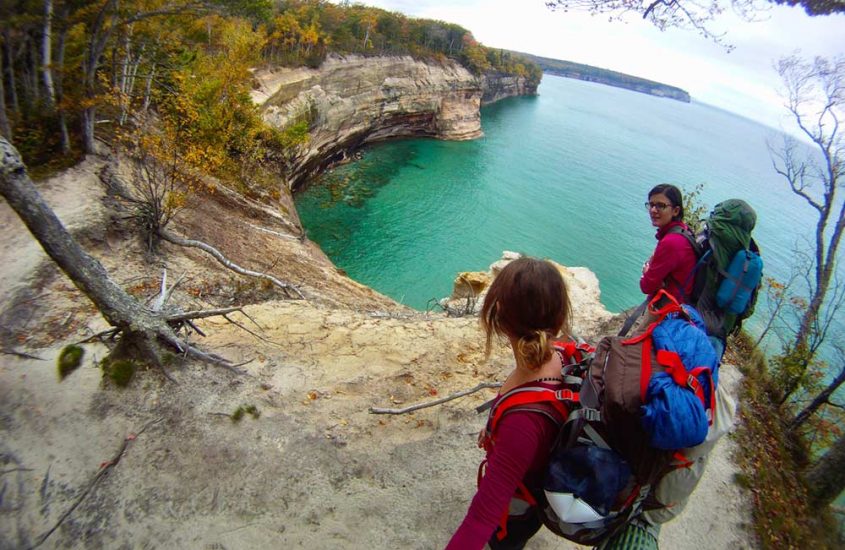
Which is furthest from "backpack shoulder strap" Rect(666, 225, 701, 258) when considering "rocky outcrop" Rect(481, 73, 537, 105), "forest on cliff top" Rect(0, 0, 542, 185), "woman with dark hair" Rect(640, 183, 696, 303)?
"rocky outcrop" Rect(481, 73, 537, 105)

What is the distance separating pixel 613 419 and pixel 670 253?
3.05 meters

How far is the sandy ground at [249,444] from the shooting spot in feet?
13.9

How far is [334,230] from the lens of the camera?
24328 millimetres

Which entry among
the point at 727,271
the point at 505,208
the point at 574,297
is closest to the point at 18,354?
the point at 727,271

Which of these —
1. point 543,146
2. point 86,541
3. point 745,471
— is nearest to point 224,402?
point 86,541

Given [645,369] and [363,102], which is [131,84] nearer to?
[645,369]

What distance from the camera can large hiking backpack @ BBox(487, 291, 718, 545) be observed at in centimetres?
194

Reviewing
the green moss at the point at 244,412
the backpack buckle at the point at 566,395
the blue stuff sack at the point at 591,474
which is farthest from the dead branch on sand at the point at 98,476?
the backpack buckle at the point at 566,395

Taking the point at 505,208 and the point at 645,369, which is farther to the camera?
the point at 505,208

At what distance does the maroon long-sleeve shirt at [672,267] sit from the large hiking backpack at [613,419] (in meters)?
2.49

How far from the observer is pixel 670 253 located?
4.38m

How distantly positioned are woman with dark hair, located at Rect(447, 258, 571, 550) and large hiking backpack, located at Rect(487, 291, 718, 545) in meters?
0.07

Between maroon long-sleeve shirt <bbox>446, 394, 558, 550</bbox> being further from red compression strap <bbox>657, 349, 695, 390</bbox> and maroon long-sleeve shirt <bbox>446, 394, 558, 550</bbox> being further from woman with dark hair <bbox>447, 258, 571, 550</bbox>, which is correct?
red compression strap <bbox>657, 349, 695, 390</bbox>

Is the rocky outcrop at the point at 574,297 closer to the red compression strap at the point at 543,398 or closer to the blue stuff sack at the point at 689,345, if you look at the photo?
the blue stuff sack at the point at 689,345
